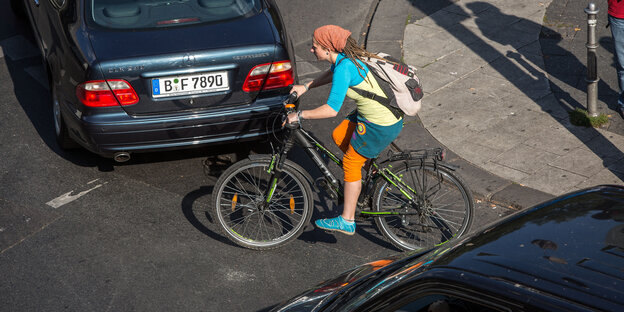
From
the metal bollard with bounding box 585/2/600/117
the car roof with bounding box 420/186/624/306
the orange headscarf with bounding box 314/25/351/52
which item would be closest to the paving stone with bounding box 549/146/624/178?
the metal bollard with bounding box 585/2/600/117

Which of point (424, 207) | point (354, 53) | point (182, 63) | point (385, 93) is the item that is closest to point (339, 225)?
point (424, 207)

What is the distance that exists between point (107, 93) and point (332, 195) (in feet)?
6.07

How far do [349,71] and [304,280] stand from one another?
1.47m

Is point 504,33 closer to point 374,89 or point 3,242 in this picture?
point 374,89

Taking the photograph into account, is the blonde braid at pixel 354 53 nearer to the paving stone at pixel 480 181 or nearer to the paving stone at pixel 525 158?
the paving stone at pixel 480 181

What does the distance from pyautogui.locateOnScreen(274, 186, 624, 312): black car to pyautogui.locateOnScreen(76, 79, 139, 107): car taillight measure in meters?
2.74

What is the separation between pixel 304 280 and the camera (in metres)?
5.15

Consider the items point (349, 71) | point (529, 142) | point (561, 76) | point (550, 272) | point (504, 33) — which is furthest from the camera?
point (504, 33)

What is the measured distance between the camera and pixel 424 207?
536 centimetres

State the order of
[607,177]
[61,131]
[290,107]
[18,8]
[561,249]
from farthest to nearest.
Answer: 1. [18,8]
2. [61,131]
3. [607,177]
4. [290,107]
5. [561,249]

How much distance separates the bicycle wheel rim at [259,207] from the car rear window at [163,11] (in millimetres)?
1544

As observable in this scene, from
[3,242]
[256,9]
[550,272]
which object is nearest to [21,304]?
[3,242]

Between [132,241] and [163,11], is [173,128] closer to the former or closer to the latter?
[132,241]

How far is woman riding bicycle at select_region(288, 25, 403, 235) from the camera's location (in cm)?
480
